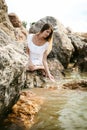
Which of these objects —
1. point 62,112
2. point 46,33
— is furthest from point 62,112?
point 46,33

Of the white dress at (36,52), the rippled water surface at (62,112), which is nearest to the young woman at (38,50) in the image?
the white dress at (36,52)

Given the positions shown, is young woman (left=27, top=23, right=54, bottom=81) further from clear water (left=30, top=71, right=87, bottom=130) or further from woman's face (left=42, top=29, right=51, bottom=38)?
clear water (left=30, top=71, right=87, bottom=130)

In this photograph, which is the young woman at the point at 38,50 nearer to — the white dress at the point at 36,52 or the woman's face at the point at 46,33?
the white dress at the point at 36,52

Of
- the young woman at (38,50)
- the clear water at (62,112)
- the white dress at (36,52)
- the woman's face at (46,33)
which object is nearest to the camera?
the clear water at (62,112)

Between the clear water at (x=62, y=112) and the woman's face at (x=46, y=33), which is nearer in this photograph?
the clear water at (x=62, y=112)

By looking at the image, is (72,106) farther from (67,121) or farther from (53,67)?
(53,67)

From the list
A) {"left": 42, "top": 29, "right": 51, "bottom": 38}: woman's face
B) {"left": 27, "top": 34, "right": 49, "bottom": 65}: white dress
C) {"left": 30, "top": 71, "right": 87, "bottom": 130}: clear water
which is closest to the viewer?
{"left": 30, "top": 71, "right": 87, "bottom": 130}: clear water

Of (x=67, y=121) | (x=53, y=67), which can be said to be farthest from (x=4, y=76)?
(x=53, y=67)

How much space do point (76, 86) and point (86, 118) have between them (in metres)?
3.79

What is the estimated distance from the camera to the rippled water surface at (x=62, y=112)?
5.48 meters

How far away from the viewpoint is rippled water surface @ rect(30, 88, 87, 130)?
18.0 ft

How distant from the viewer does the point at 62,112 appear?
20.9ft

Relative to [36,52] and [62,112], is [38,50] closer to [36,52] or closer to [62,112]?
[36,52]

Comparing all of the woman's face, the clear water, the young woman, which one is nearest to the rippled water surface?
the clear water
